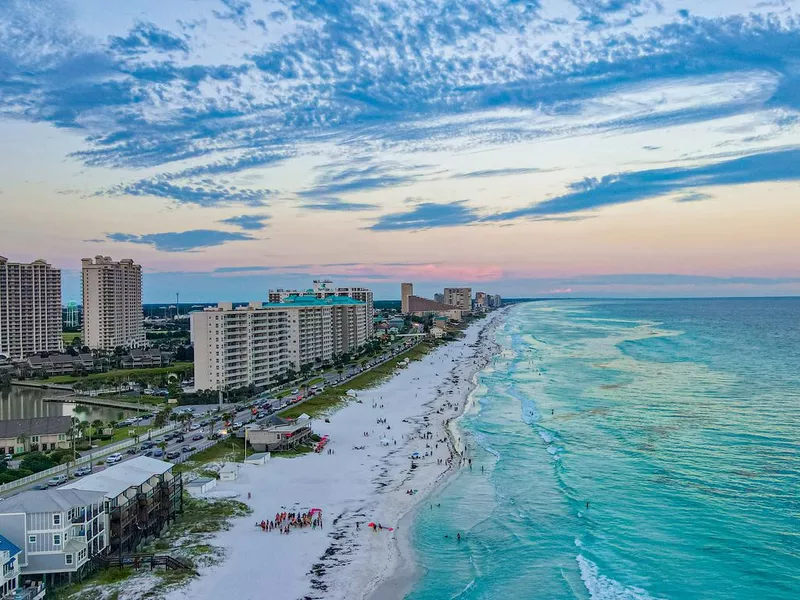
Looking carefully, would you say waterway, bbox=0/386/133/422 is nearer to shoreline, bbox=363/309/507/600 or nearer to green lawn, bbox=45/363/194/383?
green lawn, bbox=45/363/194/383

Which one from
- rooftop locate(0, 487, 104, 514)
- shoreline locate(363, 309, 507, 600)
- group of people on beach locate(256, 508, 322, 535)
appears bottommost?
shoreline locate(363, 309, 507, 600)

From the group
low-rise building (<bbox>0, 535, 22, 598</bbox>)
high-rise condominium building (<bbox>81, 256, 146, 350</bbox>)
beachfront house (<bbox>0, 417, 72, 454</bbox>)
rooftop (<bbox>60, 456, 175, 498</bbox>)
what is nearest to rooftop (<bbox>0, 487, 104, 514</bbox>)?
rooftop (<bbox>60, 456, 175, 498</bbox>)

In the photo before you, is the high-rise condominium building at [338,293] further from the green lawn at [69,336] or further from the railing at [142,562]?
the railing at [142,562]

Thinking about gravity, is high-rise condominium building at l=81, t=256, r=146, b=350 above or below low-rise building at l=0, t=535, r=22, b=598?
above

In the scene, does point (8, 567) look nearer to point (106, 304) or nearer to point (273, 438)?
point (273, 438)

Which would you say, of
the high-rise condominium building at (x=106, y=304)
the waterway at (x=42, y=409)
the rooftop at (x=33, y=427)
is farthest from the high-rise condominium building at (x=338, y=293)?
the rooftop at (x=33, y=427)

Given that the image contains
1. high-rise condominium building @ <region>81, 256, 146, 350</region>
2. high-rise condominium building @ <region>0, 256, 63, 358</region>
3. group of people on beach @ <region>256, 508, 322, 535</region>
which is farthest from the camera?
high-rise condominium building @ <region>81, 256, 146, 350</region>
